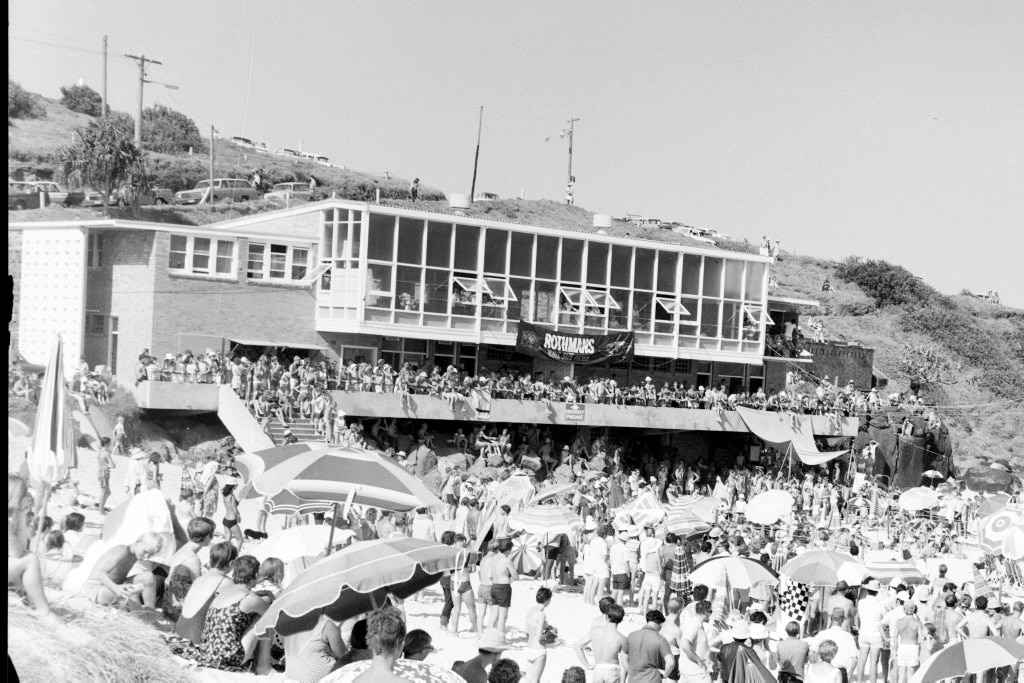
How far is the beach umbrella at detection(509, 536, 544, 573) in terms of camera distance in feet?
50.8

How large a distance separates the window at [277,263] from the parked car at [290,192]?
21236 millimetres

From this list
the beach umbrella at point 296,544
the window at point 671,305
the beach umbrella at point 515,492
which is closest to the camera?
the beach umbrella at point 296,544

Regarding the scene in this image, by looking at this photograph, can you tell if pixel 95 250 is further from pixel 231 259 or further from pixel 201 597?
pixel 201 597

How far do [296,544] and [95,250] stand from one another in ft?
60.3

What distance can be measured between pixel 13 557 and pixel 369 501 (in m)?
4.60

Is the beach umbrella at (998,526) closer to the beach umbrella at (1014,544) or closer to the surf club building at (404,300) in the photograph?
the beach umbrella at (1014,544)

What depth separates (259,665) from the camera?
7.92 meters

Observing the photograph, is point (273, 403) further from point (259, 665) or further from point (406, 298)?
point (259, 665)

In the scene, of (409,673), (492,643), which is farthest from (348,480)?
(409,673)

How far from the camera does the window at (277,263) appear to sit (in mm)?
27703

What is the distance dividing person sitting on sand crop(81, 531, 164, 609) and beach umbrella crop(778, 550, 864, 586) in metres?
7.38

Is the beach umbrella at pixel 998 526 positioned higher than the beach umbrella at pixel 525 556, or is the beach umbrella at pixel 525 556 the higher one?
the beach umbrella at pixel 998 526

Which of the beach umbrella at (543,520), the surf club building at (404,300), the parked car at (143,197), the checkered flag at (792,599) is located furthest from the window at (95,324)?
the checkered flag at (792,599)

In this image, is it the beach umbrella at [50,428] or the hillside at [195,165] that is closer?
the beach umbrella at [50,428]
